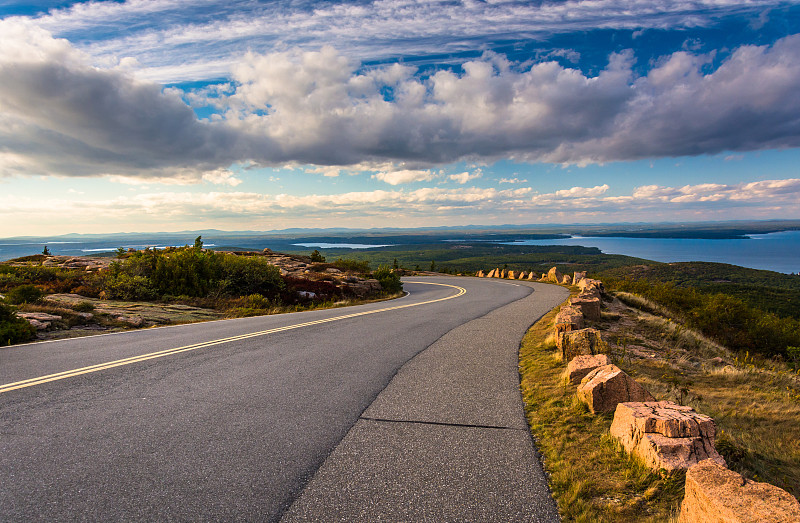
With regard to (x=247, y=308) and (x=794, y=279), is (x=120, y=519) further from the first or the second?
(x=794, y=279)

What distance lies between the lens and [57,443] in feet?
12.3

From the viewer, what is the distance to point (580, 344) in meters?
7.24

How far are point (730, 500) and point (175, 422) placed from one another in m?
5.09

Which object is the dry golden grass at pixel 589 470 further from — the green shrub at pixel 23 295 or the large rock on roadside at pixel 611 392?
the green shrub at pixel 23 295

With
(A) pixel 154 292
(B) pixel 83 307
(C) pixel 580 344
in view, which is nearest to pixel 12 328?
(B) pixel 83 307

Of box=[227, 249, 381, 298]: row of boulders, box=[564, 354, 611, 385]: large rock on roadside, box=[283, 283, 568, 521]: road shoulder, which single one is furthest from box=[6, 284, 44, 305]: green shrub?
box=[564, 354, 611, 385]: large rock on roadside

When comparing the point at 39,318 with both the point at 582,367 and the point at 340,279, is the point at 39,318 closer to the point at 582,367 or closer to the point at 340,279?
the point at 582,367

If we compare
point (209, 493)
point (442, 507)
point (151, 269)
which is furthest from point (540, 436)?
point (151, 269)

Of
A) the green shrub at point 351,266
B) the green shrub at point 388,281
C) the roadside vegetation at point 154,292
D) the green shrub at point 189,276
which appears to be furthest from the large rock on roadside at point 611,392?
the green shrub at point 351,266

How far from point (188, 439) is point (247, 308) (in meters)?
12.3

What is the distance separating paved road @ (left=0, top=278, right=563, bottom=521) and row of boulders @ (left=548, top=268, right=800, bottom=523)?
2.96m

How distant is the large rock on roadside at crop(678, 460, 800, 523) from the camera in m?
2.31

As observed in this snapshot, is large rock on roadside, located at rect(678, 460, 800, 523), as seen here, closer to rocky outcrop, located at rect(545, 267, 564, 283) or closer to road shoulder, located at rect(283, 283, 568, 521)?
road shoulder, located at rect(283, 283, 568, 521)

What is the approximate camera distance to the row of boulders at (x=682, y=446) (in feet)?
7.91
